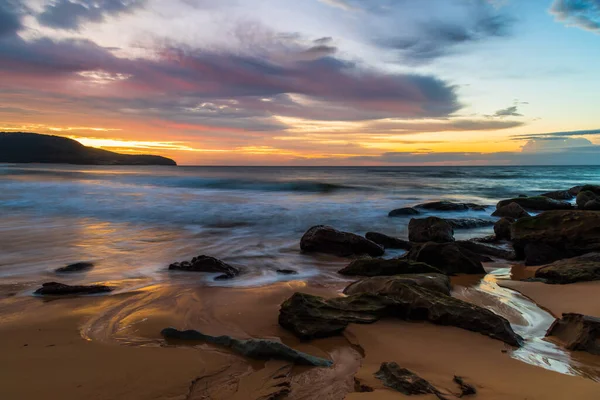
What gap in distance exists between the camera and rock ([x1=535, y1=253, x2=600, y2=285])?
626 centimetres

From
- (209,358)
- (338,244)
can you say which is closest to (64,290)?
(209,358)

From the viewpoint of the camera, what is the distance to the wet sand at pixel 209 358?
9.59ft

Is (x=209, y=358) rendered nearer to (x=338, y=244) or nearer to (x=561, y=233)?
(x=338, y=244)

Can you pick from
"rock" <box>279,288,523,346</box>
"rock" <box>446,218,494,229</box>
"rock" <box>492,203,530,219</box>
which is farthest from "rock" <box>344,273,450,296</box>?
"rock" <box>492,203,530,219</box>

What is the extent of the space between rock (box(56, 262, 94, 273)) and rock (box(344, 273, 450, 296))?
5.01 metres

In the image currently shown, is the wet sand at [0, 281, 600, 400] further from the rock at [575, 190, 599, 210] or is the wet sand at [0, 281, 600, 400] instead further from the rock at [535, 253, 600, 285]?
the rock at [575, 190, 599, 210]

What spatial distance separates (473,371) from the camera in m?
3.29

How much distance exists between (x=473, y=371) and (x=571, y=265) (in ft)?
15.4

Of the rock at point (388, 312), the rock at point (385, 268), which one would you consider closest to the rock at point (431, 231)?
the rock at point (385, 268)

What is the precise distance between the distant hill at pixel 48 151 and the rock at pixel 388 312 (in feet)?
547

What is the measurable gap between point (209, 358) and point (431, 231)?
834 cm

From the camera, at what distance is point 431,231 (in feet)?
34.6

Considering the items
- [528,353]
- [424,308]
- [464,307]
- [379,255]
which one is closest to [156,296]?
[424,308]

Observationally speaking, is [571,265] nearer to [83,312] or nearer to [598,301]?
[598,301]
